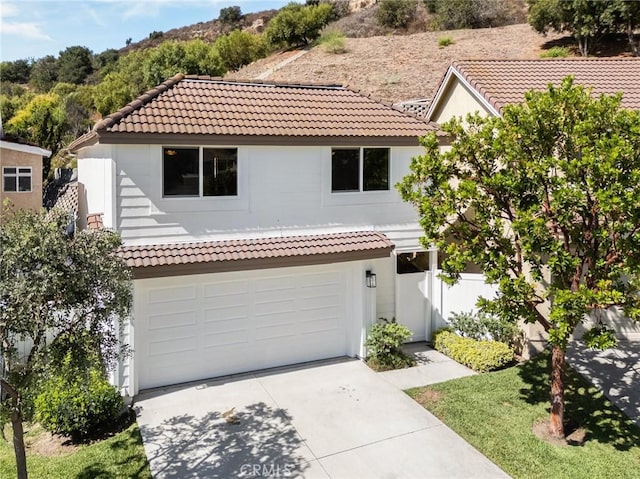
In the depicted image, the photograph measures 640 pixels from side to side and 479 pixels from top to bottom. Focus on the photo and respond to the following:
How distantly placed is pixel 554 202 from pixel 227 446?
7302 millimetres

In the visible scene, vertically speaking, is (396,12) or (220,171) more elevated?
(396,12)

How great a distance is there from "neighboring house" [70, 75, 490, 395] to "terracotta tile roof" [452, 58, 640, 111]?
3751 mm

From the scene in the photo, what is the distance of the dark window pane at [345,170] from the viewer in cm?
1279

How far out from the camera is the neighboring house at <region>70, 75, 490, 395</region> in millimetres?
10734

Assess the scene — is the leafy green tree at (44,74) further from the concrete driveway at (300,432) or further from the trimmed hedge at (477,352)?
the trimmed hedge at (477,352)

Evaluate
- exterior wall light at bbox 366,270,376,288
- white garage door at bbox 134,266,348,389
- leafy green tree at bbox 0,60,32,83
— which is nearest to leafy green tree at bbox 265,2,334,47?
leafy green tree at bbox 0,60,32,83

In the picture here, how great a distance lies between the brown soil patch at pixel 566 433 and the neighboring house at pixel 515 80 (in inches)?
363

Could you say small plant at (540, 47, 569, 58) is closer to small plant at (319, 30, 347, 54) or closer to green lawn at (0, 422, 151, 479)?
small plant at (319, 30, 347, 54)

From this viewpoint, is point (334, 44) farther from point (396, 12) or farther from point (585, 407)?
point (585, 407)

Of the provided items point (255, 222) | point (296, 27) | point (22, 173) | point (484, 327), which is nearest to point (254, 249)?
point (255, 222)

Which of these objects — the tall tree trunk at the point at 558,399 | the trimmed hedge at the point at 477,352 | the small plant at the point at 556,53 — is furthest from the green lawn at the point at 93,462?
the small plant at the point at 556,53

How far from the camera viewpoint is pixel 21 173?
23297 millimetres

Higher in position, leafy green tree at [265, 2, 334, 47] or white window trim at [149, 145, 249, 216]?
leafy green tree at [265, 2, 334, 47]

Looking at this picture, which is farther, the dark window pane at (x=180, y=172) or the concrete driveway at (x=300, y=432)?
the dark window pane at (x=180, y=172)
